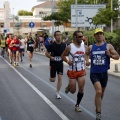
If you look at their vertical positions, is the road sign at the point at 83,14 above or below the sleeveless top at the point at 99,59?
above

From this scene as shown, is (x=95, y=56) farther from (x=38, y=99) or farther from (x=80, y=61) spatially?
(x=38, y=99)

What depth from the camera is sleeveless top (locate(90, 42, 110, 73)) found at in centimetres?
798

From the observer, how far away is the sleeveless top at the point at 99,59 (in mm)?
7980

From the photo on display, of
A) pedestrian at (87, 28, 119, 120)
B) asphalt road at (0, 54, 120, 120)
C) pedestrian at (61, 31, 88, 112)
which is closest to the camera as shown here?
pedestrian at (87, 28, 119, 120)

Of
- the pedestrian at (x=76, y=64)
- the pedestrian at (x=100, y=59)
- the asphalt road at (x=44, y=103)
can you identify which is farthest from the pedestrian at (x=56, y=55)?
the pedestrian at (x=100, y=59)

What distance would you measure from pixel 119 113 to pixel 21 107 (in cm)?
237

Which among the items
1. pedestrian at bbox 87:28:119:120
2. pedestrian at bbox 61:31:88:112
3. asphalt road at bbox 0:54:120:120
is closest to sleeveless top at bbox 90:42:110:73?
pedestrian at bbox 87:28:119:120

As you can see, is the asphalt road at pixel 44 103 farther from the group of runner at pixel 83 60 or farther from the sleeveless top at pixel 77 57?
the sleeveless top at pixel 77 57

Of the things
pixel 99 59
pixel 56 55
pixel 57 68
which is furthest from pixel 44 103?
pixel 99 59

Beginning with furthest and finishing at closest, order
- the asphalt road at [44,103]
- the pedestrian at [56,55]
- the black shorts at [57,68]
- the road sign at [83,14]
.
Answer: the road sign at [83,14]
the black shorts at [57,68]
the pedestrian at [56,55]
the asphalt road at [44,103]

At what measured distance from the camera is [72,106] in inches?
381

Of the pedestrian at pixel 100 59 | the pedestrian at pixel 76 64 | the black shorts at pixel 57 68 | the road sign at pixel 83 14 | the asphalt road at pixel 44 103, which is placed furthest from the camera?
the road sign at pixel 83 14

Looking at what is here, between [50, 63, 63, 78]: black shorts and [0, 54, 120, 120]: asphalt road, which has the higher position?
[50, 63, 63, 78]: black shorts

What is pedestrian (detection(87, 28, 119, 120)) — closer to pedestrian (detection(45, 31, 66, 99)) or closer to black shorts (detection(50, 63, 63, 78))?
pedestrian (detection(45, 31, 66, 99))
